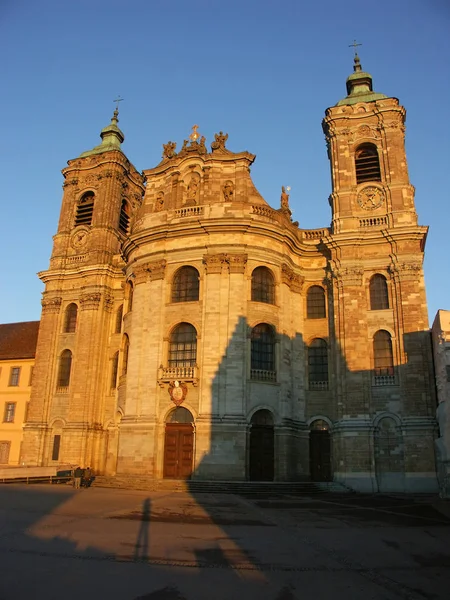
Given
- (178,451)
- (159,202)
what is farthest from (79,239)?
(178,451)

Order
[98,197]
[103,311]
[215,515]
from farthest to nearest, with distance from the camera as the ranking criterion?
[98,197]
[103,311]
[215,515]

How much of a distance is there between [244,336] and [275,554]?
18823 millimetres

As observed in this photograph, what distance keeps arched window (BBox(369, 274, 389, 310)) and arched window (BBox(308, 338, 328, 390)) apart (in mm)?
3979

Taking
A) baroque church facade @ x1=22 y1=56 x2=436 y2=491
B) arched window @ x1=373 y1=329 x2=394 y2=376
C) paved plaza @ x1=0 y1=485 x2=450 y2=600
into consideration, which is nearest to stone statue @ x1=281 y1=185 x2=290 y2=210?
baroque church facade @ x1=22 y1=56 x2=436 y2=491

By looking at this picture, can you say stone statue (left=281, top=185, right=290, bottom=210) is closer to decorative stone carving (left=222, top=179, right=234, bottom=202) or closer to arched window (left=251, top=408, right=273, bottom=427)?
decorative stone carving (left=222, top=179, right=234, bottom=202)

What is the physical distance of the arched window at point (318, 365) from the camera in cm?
3147

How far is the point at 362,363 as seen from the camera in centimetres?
2928

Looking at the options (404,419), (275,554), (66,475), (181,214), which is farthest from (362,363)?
(275,554)

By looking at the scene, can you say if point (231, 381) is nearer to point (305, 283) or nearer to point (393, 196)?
point (305, 283)

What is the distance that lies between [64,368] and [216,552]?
29.0 m

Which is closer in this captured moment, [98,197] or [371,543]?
[371,543]

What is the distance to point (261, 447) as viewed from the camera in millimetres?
28234

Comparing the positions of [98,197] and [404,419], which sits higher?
[98,197]

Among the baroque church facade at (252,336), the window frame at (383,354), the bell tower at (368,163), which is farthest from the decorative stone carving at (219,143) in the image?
the window frame at (383,354)
